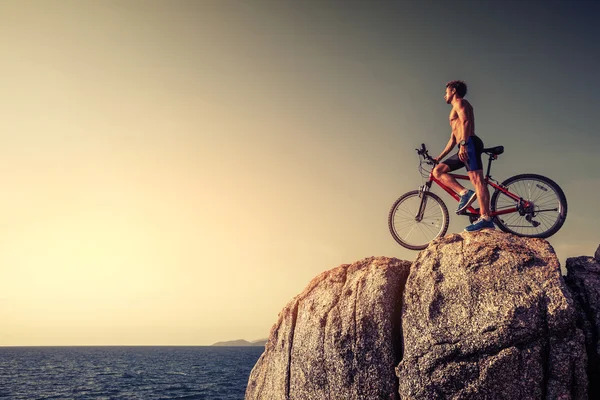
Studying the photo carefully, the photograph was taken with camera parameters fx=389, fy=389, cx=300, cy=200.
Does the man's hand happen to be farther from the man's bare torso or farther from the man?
the man's bare torso

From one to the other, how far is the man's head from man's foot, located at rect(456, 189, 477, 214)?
2755 millimetres

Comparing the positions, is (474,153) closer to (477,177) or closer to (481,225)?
(477,177)

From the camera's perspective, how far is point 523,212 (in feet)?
33.8

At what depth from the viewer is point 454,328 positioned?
26.7 ft

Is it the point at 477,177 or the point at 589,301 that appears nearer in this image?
the point at 589,301

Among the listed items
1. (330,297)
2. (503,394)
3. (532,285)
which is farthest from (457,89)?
(503,394)

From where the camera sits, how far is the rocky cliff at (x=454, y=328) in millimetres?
7559

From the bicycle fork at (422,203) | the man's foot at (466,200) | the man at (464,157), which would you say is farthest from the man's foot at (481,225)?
the bicycle fork at (422,203)

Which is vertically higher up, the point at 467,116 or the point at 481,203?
the point at 467,116

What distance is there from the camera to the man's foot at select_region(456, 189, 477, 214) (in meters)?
10.8

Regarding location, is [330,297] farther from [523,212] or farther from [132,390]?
[132,390]

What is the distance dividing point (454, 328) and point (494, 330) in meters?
0.75

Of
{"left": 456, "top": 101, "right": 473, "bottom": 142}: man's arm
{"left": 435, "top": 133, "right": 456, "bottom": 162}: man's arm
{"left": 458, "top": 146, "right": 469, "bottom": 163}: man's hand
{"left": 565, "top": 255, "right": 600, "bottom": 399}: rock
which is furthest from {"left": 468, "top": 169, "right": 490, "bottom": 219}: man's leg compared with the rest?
{"left": 565, "top": 255, "right": 600, "bottom": 399}: rock

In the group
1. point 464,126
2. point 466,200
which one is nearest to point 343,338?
point 466,200
